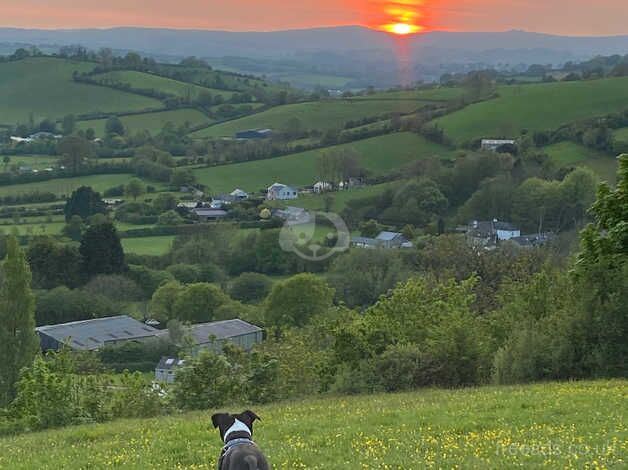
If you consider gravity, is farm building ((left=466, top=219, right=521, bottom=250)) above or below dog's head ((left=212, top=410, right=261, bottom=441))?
below

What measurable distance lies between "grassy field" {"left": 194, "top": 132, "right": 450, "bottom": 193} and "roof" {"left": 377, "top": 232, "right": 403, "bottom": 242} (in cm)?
2235

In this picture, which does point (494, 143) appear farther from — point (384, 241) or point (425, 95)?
point (425, 95)

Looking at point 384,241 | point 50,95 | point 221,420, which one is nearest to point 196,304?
point 384,241

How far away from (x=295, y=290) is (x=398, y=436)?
45876 mm

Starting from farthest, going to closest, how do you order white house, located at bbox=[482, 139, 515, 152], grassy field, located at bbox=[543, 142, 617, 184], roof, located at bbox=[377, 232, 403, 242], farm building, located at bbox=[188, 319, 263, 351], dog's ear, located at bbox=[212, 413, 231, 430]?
white house, located at bbox=[482, 139, 515, 152], grassy field, located at bbox=[543, 142, 617, 184], roof, located at bbox=[377, 232, 403, 242], farm building, located at bbox=[188, 319, 263, 351], dog's ear, located at bbox=[212, 413, 231, 430]

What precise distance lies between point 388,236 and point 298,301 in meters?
27.2

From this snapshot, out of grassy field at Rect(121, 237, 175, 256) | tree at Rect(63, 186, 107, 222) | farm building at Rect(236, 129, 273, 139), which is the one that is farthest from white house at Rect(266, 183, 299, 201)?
farm building at Rect(236, 129, 273, 139)

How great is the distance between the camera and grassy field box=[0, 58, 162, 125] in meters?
167

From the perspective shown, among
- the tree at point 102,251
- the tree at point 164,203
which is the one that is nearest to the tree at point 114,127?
the tree at point 164,203

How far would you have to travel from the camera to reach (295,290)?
58.8 metres

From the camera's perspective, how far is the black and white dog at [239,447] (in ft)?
22.1

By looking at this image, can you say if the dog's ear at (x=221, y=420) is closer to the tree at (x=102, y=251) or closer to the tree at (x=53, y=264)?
the tree at (x=102, y=251)

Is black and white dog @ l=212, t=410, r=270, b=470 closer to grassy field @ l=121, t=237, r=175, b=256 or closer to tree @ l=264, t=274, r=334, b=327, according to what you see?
tree @ l=264, t=274, r=334, b=327

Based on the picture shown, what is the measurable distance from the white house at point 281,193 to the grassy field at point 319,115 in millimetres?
37608
